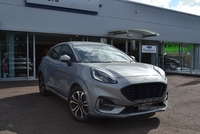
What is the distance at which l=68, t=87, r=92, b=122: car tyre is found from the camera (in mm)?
3746

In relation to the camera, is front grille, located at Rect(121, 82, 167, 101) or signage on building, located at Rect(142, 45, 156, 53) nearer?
front grille, located at Rect(121, 82, 167, 101)

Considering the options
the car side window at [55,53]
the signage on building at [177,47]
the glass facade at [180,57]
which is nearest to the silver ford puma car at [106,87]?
the car side window at [55,53]

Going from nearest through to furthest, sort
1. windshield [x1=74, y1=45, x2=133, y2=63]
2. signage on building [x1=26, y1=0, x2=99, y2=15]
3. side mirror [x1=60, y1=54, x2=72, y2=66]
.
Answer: side mirror [x1=60, y1=54, x2=72, y2=66] → windshield [x1=74, y1=45, x2=133, y2=63] → signage on building [x1=26, y1=0, x2=99, y2=15]

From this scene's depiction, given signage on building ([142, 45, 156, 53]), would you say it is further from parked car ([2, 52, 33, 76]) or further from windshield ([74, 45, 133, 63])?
windshield ([74, 45, 133, 63])

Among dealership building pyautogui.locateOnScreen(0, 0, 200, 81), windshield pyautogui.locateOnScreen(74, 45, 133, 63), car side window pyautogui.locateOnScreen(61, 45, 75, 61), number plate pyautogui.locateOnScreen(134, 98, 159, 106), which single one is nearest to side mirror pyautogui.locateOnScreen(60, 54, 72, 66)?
car side window pyautogui.locateOnScreen(61, 45, 75, 61)

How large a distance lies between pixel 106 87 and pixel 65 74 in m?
1.37

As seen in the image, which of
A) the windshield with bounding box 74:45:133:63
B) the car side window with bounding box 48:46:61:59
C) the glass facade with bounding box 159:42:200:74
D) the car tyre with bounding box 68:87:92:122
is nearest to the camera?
the car tyre with bounding box 68:87:92:122

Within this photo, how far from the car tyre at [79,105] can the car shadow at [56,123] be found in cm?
13

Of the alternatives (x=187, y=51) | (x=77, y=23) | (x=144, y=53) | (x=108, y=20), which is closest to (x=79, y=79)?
(x=77, y=23)

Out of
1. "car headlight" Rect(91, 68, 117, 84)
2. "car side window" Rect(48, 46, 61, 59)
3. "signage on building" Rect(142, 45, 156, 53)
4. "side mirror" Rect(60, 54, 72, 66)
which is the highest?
"signage on building" Rect(142, 45, 156, 53)

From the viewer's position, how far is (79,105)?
389cm

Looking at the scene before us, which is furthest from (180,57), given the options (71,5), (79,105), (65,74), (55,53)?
(79,105)

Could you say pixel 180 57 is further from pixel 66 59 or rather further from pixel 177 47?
pixel 66 59

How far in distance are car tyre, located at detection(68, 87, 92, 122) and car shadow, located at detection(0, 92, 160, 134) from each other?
128 millimetres
